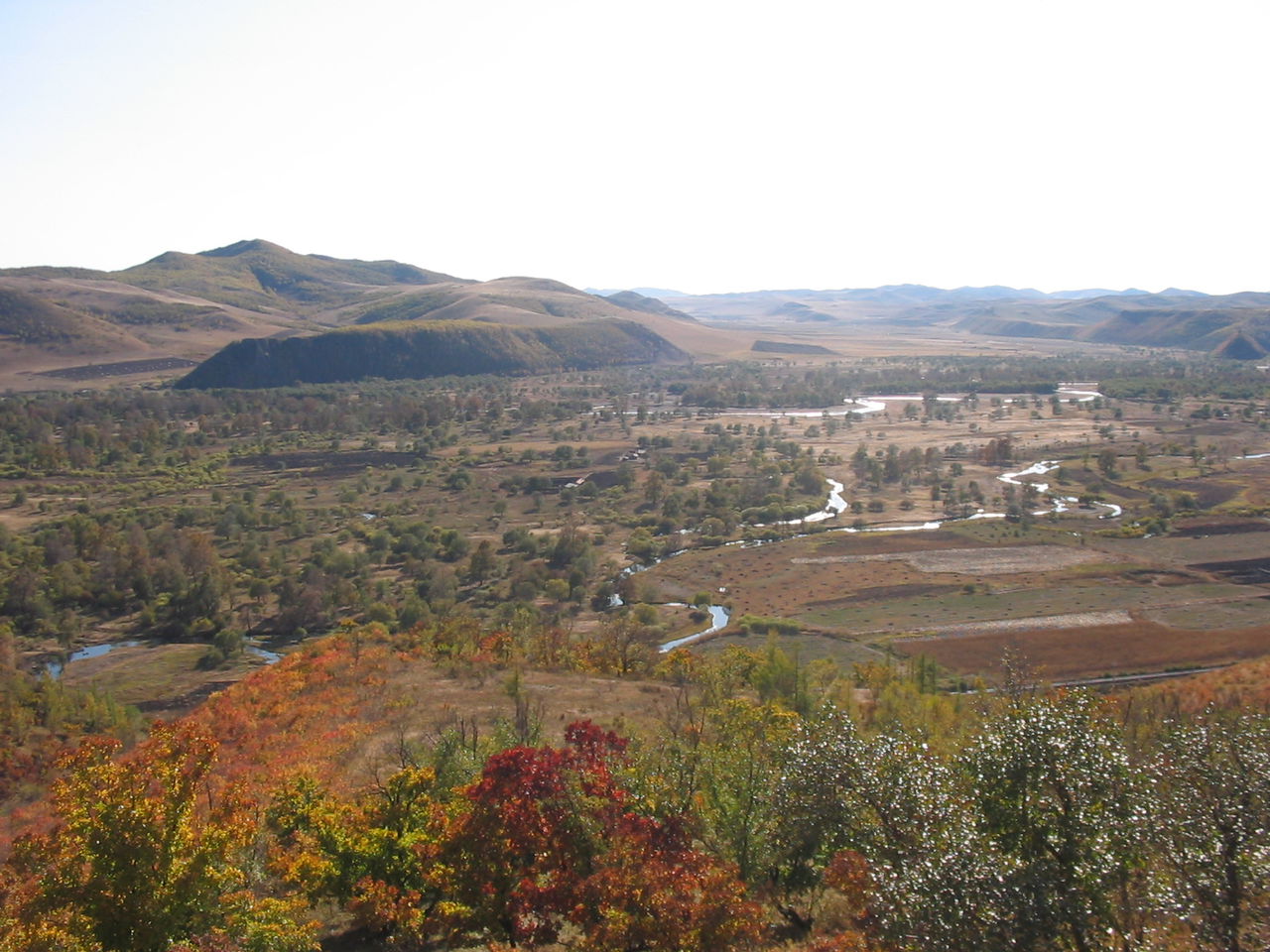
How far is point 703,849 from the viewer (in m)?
19.2

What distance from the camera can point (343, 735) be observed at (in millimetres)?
31656

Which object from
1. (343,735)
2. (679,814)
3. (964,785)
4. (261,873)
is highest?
(964,785)

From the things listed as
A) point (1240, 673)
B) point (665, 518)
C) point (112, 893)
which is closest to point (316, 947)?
point (112, 893)

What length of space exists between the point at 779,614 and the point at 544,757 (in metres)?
52.6

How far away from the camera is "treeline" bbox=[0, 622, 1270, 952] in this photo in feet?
43.2

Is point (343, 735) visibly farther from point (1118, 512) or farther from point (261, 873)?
point (1118, 512)

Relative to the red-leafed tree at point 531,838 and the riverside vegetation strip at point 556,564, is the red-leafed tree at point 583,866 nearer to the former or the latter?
the red-leafed tree at point 531,838

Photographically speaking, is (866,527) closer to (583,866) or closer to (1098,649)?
(1098,649)

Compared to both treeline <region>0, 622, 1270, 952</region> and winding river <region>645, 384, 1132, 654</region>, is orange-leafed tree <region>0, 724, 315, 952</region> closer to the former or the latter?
treeline <region>0, 622, 1270, 952</region>

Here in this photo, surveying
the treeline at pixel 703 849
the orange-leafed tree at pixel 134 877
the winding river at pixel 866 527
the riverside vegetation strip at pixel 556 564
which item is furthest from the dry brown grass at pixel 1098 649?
the orange-leafed tree at pixel 134 877

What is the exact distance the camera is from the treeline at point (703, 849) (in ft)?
43.2

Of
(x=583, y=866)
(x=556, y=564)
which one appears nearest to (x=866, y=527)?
(x=556, y=564)

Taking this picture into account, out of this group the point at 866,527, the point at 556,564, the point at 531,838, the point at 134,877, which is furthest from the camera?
the point at 866,527

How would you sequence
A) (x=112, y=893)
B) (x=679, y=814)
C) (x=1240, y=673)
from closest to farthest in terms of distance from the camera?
(x=112, y=893) < (x=679, y=814) < (x=1240, y=673)
